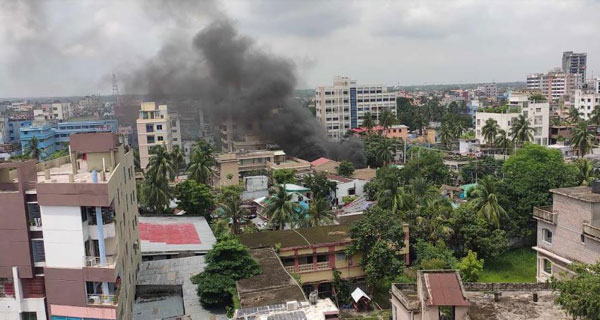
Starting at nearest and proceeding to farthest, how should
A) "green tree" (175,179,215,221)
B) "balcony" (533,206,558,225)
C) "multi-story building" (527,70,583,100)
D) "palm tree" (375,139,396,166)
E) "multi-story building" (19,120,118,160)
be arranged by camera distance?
1. "balcony" (533,206,558,225)
2. "green tree" (175,179,215,221)
3. "palm tree" (375,139,396,166)
4. "multi-story building" (19,120,118,160)
5. "multi-story building" (527,70,583,100)

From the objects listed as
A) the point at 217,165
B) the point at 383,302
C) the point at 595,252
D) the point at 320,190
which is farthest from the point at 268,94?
the point at 595,252

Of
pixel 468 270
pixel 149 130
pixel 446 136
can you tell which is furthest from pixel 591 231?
pixel 149 130

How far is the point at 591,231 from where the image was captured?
20281 millimetres

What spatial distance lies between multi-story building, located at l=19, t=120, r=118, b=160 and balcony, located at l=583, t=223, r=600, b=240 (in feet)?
216

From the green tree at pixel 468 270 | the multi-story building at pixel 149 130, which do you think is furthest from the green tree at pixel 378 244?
the multi-story building at pixel 149 130

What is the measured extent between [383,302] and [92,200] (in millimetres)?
14585

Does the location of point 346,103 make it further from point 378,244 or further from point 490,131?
point 378,244

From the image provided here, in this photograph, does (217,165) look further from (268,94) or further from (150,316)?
(150,316)

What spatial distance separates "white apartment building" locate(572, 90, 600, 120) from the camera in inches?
3428

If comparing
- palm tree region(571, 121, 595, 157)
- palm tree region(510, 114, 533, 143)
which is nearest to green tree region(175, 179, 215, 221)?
palm tree region(571, 121, 595, 157)

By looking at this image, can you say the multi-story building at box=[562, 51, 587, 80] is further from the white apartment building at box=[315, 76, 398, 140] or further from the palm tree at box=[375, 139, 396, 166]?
the palm tree at box=[375, 139, 396, 166]

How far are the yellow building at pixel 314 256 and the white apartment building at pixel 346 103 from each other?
59793 mm

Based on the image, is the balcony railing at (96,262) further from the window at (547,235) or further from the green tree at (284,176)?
the green tree at (284,176)

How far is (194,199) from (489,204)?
691 inches
